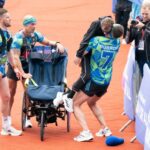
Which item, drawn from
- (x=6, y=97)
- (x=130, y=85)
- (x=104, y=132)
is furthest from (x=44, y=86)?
(x=130, y=85)

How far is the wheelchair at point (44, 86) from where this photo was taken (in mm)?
10289

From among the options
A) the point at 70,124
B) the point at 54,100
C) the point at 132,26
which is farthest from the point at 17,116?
the point at 132,26

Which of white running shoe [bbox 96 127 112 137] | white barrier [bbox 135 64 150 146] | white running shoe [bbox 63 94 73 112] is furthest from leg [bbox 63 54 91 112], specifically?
white barrier [bbox 135 64 150 146]

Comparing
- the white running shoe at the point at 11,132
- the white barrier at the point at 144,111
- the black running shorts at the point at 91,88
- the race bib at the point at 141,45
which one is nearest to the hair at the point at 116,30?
the race bib at the point at 141,45

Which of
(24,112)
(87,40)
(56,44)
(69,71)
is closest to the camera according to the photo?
(87,40)

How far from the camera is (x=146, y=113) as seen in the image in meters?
8.84

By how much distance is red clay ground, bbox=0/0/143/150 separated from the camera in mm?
10164

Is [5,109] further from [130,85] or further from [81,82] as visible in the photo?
[130,85]

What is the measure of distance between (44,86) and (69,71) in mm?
5658

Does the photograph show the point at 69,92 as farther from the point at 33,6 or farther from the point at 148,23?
the point at 33,6

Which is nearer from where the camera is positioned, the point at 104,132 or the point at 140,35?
the point at 140,35

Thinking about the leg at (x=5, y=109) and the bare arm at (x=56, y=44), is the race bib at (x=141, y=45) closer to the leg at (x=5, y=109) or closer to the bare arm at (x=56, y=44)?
the bare arm at (x=56, y=44)

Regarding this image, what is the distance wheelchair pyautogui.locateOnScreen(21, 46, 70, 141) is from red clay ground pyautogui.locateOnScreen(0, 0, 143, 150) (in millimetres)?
272

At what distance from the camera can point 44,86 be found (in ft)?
34.7
